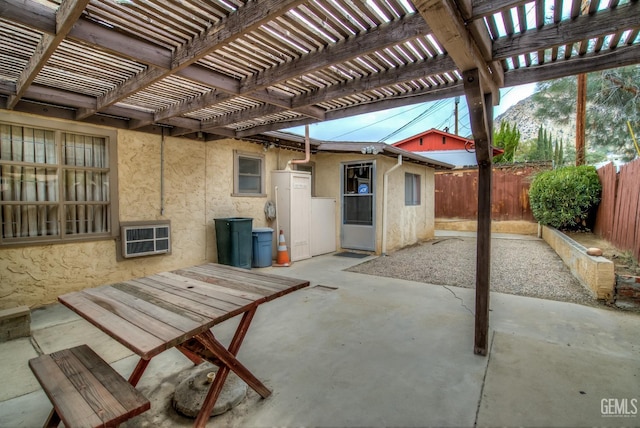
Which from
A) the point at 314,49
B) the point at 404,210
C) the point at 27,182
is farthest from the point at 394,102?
the point at 404,210

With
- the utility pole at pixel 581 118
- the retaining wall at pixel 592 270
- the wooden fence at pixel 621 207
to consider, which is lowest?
the retaining wall at pixel 592 270

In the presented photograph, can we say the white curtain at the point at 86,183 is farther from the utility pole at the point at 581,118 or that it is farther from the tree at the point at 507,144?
the tree at the point at 507,144

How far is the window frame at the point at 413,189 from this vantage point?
9336 millimetres

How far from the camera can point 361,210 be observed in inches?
322

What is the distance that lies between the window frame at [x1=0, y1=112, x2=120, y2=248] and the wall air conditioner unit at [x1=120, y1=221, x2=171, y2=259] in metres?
0.16

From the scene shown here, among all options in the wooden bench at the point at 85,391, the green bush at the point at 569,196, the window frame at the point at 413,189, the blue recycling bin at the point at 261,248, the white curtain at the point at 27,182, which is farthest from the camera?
the window frame at the point at 413,189

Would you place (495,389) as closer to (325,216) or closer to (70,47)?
(70,47)

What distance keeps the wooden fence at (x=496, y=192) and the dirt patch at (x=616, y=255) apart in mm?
4055

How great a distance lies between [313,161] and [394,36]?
6226 mm

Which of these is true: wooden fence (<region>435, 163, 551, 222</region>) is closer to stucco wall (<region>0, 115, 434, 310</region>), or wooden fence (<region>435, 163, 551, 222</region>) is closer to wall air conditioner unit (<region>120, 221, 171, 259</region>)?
stucco wall (<region>0, 115, 434, 310</region>)

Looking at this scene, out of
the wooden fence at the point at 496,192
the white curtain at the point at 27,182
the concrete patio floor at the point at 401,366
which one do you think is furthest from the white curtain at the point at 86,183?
the wooden fence at the point at 496,192

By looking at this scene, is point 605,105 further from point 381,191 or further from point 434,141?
point 434,141

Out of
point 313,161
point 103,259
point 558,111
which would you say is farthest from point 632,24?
point 558,111

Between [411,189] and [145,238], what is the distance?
745cm
